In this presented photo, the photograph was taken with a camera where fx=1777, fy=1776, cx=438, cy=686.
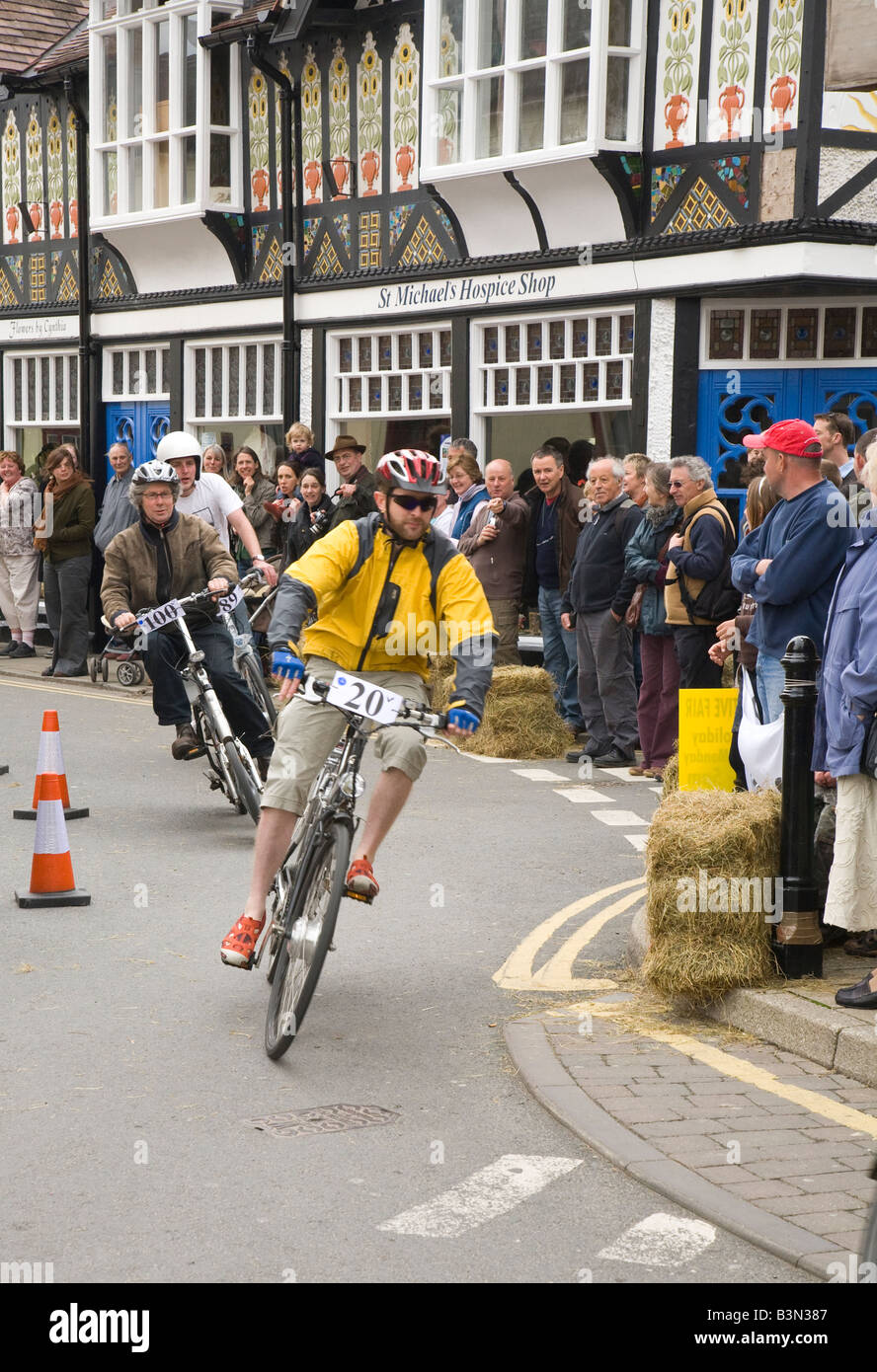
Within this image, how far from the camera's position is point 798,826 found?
6602 millimetres

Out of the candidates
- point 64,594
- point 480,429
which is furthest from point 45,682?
point 480,429

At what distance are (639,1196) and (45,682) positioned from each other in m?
14.0

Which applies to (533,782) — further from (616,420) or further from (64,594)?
(64,594)

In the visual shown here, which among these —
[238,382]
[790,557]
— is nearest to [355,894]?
[790,557]

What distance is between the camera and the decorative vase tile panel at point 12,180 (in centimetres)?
2370

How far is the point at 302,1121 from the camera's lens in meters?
5.31

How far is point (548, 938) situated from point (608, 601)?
198 inches

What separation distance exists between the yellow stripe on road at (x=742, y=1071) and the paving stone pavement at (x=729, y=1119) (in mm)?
11

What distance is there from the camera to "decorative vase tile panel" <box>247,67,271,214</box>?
63.7ft

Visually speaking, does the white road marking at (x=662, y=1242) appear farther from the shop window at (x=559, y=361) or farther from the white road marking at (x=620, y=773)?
the shop window at (x=559, y=361)

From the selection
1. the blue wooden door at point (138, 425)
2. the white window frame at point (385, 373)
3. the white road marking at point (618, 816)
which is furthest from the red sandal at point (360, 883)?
the blue wooden door at point (138, 425)

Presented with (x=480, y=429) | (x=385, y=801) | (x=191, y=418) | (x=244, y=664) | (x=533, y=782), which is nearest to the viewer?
(x=385, y=801)

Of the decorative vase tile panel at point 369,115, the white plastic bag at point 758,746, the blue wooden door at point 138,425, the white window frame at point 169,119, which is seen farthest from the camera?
the blue wooden door at point 138,425

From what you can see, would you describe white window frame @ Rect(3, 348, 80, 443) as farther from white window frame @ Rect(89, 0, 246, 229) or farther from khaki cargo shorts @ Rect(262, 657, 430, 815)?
khaki cargo shorts @ Rect(262, 657, 430, 815)
